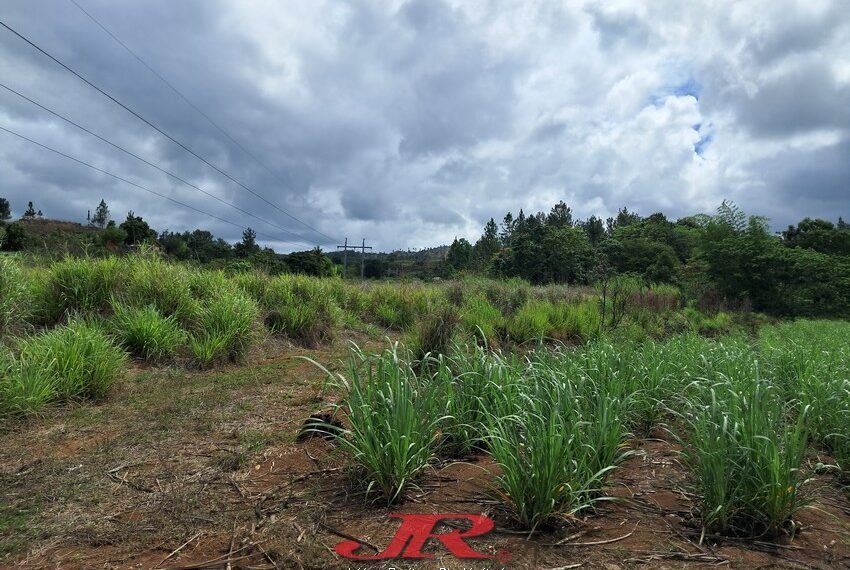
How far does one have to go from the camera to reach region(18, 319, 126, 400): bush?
406 centimetres

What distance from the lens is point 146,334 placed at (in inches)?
221

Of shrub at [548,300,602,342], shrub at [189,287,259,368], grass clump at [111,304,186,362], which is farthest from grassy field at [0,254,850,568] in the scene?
shrub at [548,300,602,342]

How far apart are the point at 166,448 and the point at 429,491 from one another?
195 centimetres

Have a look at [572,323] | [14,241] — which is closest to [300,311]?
[572,323]

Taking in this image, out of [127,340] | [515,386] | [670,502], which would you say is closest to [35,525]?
[515,386]

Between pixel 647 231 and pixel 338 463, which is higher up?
pixel 647 231

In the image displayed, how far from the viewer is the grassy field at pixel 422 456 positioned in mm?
2002

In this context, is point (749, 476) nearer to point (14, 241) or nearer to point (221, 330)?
point (221, 330)

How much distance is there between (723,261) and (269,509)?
30.0 m

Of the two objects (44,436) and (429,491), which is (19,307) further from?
(429,491)

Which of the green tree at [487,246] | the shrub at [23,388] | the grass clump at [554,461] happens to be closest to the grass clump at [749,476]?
the grass clump at [554,461]

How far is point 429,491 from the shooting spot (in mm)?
2475

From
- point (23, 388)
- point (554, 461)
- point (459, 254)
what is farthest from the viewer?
point (459, 254)

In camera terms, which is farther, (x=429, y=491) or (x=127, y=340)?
(x=127, y=340)
